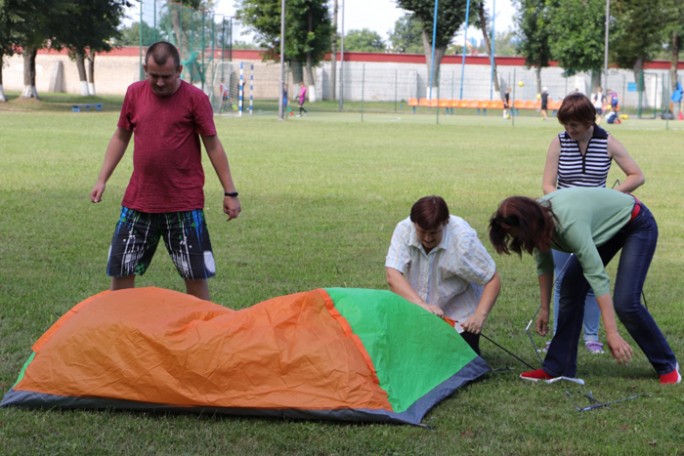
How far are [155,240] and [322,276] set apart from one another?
8.92 feet

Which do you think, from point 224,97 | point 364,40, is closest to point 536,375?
point 224,97

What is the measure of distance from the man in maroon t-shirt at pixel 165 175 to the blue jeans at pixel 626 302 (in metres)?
2.02

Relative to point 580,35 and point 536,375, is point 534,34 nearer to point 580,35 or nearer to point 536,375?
point 580,35

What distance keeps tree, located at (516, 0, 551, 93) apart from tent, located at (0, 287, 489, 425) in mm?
59424

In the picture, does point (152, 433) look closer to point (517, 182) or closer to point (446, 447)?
point (446, 447)

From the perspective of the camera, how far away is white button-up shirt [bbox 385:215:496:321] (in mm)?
5637

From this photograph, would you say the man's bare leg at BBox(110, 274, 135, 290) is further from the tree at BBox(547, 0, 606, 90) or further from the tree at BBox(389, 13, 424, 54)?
the tree at BBox(389, 13, 424, 54)

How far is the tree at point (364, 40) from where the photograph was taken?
435ft

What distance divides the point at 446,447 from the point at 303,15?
5997cm

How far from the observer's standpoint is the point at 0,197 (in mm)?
13219

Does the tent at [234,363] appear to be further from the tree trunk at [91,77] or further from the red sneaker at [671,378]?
the tree trunk at [91,77]

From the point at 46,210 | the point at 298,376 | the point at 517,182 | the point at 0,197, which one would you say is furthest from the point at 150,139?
the point at 517,182

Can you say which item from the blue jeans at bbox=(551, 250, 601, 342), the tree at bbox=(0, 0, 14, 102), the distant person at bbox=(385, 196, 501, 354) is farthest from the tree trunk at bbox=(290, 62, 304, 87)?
the distant person at bbox=(385, 196, 501, 354)

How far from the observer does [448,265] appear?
5.69m
